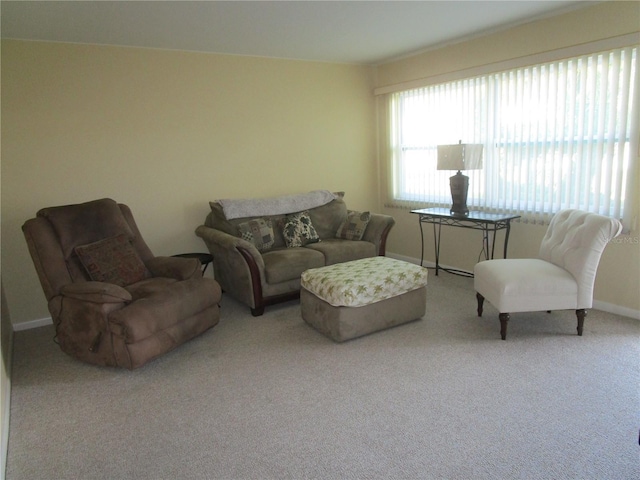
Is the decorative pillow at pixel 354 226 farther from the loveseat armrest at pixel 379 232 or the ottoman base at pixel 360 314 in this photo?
the ottoman base at pixel 360 314

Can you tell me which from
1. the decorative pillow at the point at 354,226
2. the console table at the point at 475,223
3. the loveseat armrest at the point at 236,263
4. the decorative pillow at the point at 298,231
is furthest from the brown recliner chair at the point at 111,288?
the console table at the point at 475,223

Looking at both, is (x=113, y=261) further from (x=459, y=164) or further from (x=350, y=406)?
(x=459, y=164)

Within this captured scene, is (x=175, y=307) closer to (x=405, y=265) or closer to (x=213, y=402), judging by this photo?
(x=213, y=402)

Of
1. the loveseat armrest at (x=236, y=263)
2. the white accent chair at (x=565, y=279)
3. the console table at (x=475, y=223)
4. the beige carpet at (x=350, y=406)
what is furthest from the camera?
the console table at (x=475, y=223)

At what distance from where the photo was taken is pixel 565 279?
3.14m

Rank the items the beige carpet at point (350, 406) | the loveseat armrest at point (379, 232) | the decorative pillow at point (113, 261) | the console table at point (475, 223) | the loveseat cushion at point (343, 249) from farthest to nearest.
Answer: the loveseat armrest at point (379, 232), the loveseat cushion at point (343, 249), the console table at point (475, 223), the decorative pillow at point (113, 261), the beige carpet at point (350, 406)

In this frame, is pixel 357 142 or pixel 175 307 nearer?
pixel 175 307

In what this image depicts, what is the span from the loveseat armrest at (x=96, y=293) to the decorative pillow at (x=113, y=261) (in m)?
0.33

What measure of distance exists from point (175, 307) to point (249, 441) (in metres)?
1.23

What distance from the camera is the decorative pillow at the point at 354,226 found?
4.70 metres

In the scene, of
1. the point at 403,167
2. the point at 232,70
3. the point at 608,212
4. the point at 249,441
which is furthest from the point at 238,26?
the point at 608,212

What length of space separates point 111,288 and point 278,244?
188 centimetres

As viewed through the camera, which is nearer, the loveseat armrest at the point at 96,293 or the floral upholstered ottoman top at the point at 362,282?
the loveseat armrest at the point at 96,293

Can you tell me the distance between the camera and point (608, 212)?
3623mm
